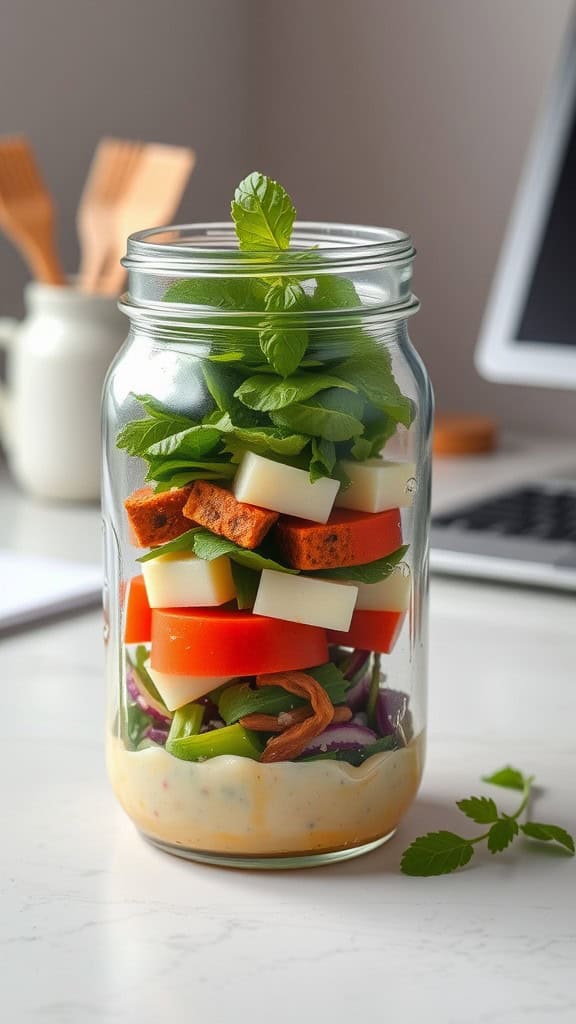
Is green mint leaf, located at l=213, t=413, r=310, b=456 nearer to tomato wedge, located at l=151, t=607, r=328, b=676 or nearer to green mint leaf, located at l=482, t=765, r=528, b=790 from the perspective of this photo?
tomato wedge, located at l=151, t=607, r=328, b=676

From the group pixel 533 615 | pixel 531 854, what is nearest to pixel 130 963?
pixel 531 854

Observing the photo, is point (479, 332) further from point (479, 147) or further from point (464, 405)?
point (479, 147)

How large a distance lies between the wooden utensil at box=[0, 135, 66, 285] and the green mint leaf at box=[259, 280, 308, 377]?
0.76 meters

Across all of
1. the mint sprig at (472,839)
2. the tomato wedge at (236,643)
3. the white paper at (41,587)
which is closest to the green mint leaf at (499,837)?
the mint sprig at (472,839)

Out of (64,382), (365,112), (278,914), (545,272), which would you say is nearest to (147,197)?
(64,382)

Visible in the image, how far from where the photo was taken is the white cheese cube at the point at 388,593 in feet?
1.92

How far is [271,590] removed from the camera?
1.84 feet

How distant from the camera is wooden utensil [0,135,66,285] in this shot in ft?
4.17

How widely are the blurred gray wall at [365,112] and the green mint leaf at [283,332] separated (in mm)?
1018

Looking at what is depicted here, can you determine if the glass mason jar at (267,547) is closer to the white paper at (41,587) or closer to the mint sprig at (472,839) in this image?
the mint sprig at (472,839)

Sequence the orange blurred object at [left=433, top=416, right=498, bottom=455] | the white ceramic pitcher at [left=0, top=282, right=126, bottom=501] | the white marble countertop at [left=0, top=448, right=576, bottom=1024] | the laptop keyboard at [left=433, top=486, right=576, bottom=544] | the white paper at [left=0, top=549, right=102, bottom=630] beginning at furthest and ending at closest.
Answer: the orange blurred object at [left=433, top=416, right=498, bottom=455] < the white ceramic pitcher at [left=0, top=282, right=126, bottom=501] < the laptop keyboard at [left=433, top=486, right=576, bottom=544] < the white paper at [left=0, top=549, right=102, bottom=630] < the white marble countertop at [left=0, top=448, right=576, bottom=1024]

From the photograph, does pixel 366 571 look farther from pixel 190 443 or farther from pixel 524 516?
pixel 524 516

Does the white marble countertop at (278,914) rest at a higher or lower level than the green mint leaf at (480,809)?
lower


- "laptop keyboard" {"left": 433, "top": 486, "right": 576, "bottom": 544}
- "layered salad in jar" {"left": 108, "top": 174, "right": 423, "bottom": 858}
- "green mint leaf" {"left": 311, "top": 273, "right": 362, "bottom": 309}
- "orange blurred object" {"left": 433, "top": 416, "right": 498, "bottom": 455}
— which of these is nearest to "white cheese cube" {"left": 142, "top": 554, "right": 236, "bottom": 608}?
"layered salad in jar" {"left": 108, "top": 174, "right": 423, "bottom": 858}
